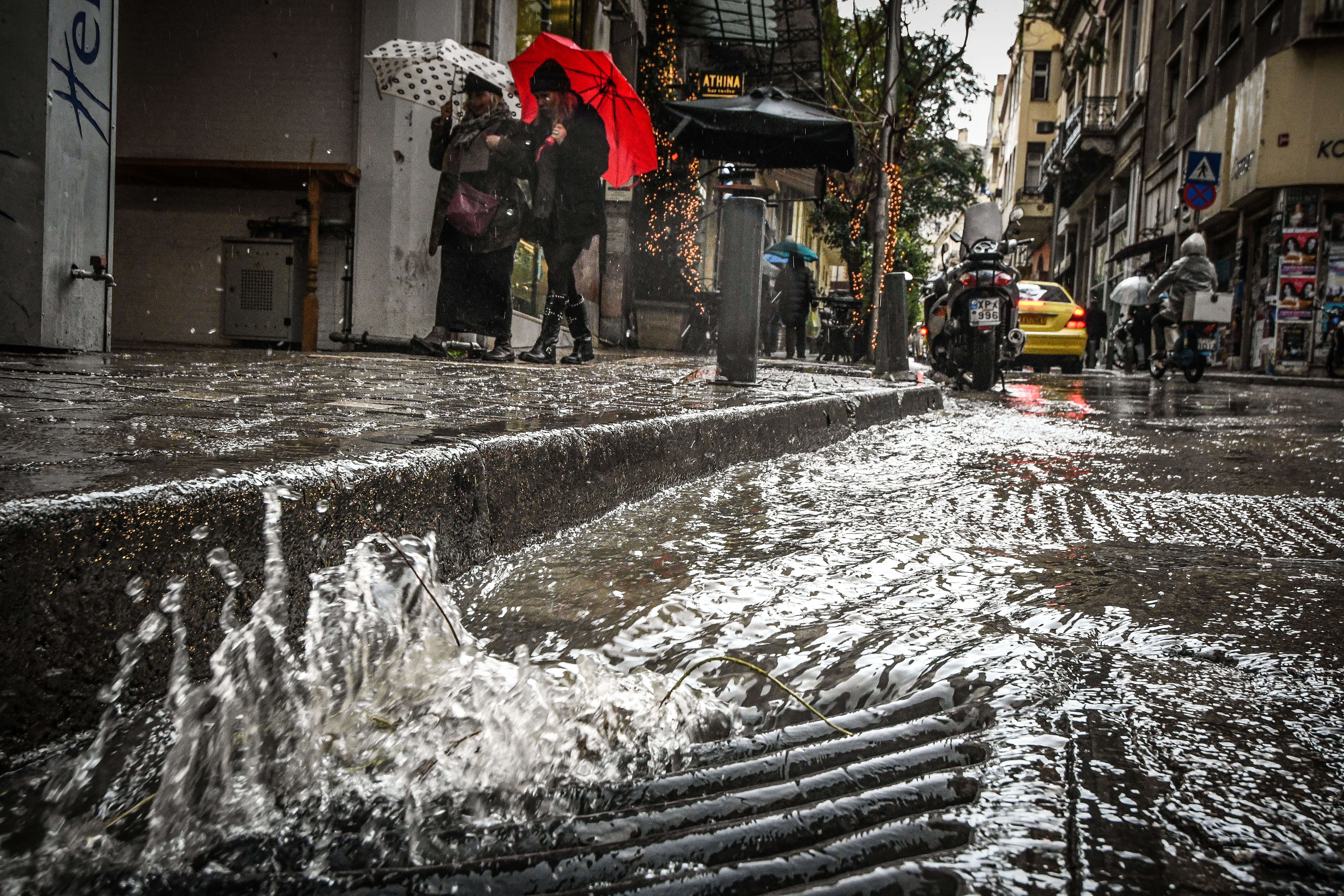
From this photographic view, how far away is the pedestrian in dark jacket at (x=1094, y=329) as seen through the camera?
25.0 meters

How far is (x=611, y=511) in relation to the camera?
9.94 feet

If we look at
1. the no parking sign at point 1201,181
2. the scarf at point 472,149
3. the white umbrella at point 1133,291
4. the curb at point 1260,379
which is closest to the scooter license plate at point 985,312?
the scarf at point 472,149

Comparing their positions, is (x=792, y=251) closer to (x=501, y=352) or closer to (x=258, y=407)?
(x=501, y=352)

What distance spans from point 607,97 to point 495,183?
1691 mm

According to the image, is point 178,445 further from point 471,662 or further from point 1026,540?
point 1026,540

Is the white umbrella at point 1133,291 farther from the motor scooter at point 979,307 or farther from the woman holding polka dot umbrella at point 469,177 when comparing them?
the woman holding polka dot umbrella at point 469,177

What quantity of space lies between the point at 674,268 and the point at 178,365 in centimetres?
1264

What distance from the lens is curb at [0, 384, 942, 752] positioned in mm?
1261

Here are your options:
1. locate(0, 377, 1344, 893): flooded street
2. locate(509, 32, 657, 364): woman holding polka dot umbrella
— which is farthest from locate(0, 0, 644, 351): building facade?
locate(0, 377, 1344, 893): flooded street

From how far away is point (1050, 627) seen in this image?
1834 millimetres

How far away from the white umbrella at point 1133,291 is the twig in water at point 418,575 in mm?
18230

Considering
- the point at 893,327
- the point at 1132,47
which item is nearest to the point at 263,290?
the point at 893,327

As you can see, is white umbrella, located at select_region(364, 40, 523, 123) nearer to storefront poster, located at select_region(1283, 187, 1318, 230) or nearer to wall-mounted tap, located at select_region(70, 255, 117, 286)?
wall-mounted tap, located at select_region(70, 255, 117, 286)

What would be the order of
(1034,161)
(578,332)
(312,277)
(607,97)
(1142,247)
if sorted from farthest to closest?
(1034,161)
(1142,247)
(312,277)
(607,97)
(578,332)
